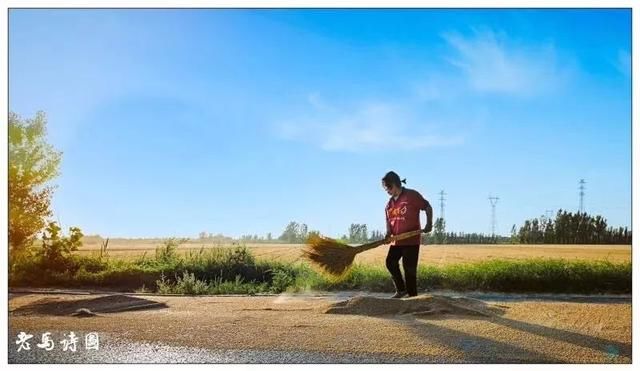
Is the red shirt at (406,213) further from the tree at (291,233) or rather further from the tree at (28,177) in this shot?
the tree at (28,177)

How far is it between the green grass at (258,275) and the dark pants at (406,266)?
0.43 metres

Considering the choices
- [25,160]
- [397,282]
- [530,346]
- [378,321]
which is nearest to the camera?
[530,346]

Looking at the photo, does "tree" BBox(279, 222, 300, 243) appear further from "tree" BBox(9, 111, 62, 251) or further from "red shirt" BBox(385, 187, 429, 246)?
"tree" BBox(9, 111, 62, 251)

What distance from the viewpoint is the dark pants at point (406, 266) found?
506cm

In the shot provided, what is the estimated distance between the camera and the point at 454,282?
572cm

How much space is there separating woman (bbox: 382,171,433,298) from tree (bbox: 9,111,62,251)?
2569 mm

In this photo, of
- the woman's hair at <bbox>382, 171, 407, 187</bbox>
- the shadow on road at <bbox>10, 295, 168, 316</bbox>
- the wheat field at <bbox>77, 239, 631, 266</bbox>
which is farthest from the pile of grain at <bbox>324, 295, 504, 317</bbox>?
the shadow on road at <bbox>10, 295, 168, 316</bbox>

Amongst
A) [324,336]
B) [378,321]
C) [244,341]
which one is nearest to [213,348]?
[244,341]

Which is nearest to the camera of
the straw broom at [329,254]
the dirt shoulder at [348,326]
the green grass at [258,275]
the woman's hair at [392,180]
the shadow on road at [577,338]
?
the dirt shoulder at [348,326]

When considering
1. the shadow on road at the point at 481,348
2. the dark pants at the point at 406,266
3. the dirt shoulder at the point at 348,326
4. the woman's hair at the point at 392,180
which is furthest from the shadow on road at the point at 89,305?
the shadow on road at the point at 481,348

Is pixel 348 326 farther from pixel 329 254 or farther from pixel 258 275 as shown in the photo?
pixel 258 275

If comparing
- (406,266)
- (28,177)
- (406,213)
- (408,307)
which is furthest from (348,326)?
(28,177)

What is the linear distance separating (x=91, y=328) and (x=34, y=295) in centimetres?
93

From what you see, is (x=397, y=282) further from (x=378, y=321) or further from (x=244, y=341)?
(x=244, y=341)
